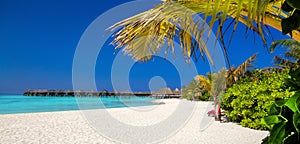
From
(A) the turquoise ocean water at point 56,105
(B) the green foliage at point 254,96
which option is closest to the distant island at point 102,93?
(A) the turquoise ocean water at point 56,105

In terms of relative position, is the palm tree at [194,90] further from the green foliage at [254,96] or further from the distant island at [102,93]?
the green foliage at [254,96]

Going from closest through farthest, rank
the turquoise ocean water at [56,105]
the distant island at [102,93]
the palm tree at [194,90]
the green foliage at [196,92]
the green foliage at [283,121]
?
1. the green foliage at [283,121]
2. the turquoise ocean water at [56,105]
3. the green foliage at [196,92]
4. the palm tree at [194,90]
5. the distant island at [102,93]

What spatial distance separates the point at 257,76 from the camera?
867cm

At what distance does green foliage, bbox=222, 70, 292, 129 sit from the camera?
7.16 m

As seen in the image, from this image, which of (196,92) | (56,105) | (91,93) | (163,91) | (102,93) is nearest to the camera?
(196,92)

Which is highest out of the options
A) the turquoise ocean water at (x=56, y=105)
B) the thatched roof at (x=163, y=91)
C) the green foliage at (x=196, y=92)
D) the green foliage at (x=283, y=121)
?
the green foliage at (x=283, y=121)

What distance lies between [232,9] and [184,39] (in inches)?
56.1

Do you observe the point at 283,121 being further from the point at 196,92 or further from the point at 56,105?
the point at 56,105

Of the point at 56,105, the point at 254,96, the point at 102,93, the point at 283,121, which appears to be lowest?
the point at 102,93

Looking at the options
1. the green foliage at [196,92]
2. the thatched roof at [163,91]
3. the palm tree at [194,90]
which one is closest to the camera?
the green foliage at [196,92]

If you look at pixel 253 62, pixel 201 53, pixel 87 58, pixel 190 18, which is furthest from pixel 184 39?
pixel 253 62

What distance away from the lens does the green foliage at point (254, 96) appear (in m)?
7.16

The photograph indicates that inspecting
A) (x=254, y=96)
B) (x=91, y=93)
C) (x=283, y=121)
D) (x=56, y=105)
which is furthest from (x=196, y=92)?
(x=283, y=121)

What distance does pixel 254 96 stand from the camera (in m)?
7.70
